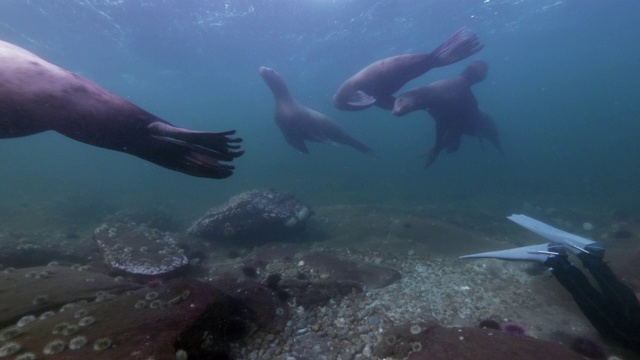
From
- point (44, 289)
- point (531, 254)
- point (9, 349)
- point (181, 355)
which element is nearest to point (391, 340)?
point (181, 355)

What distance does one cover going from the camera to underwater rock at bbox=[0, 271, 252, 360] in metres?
3.03

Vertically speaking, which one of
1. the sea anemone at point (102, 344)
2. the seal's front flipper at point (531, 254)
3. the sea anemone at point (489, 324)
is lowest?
the sea anemone at point (489, 324)

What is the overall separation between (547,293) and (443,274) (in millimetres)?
1774

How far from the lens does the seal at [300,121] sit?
46.4 feet

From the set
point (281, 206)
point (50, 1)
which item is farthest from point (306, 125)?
point (50, 1)

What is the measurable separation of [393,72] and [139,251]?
8.71 meters

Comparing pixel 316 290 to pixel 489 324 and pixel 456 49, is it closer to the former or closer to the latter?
pixel 489 324

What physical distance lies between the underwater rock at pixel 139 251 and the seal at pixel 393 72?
691cm

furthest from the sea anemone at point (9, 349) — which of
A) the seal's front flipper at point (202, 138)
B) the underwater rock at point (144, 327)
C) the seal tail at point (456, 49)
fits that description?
the seal tail at point (456, 49)

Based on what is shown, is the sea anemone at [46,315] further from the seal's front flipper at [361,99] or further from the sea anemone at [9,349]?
the seal's front flipper at [361,99]

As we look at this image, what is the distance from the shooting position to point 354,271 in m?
6.57

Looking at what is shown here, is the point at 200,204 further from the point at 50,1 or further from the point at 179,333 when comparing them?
the point at 179,333

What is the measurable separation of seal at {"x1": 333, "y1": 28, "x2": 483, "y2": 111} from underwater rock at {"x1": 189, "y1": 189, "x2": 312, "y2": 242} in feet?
13.6

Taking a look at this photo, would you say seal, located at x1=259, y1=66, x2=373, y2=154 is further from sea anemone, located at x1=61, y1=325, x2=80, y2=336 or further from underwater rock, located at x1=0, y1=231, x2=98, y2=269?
sea anemone, located at x1=61, y1=325, x2=80, y2=336
